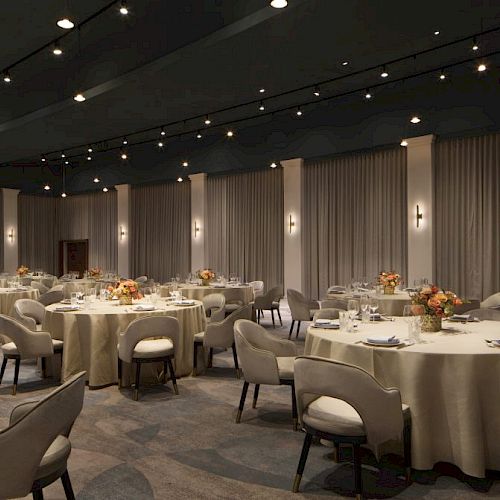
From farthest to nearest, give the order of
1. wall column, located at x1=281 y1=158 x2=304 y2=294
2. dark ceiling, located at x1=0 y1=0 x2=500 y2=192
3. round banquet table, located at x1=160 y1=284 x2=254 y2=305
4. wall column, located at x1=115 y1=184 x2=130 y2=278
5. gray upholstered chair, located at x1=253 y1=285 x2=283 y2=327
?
wall column, located at x1=115 y1=184 x2=130 y2=278
wall column, located at x1=281 y1=158 x2=304 y2=294
gray upholstered chair, located at x1=253 y1=285 x2=283 y2=327
round banquet table, located at x1=160 y1=284 x2=254 y2=305
dark ceiling, located at x1=0 y1=0 x2=500 y2=192

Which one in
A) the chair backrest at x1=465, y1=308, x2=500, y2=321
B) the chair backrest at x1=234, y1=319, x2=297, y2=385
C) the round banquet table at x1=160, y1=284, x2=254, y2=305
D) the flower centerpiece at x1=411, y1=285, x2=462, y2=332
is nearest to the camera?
the flower centerpiece at x1=411, y1=285, x2=462, y2=332

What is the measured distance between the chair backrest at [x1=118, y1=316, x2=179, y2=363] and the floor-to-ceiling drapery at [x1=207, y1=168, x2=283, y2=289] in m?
7.66

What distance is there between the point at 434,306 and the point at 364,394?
1.34 meters

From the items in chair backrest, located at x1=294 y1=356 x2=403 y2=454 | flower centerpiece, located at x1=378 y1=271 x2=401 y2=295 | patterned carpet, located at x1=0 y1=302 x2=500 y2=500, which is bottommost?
patterned carpet, located at x1=0 y1=302 x2=500 y2=500

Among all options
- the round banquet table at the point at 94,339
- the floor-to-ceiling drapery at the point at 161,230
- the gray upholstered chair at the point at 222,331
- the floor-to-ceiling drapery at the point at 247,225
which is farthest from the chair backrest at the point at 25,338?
the floor-to-ceiling drapery at the point at 161,230

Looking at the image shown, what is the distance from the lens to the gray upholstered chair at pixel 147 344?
4.98m

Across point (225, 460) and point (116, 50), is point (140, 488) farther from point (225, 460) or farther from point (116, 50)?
point (116, 50)

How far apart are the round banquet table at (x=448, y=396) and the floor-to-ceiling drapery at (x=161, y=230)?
11.3 meters

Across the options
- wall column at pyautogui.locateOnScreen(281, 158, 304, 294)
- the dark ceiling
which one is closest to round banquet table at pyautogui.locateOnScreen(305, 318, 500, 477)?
the dark ceiling

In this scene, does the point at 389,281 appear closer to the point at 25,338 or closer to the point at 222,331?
the point at 222,331

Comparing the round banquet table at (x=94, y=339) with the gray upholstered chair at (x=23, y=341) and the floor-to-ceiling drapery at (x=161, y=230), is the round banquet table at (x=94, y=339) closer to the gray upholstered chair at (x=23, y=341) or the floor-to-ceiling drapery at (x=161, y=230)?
the gray upholstered chair at (x=23, y=341)

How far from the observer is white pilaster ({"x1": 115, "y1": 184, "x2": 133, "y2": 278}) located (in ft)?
53.1

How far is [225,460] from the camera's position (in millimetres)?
3648

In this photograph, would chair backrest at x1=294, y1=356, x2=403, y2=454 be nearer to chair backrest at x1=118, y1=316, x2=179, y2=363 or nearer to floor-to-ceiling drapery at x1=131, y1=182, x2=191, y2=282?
chair backrest at x1=118, y1=316, x2=179, y2=363
